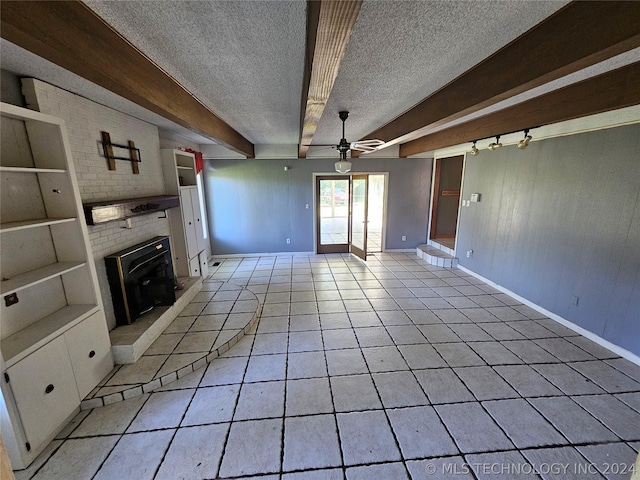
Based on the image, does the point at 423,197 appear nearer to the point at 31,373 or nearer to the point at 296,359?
the point at 296,359

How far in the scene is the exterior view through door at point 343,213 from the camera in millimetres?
5891

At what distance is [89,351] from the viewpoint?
6.63ft

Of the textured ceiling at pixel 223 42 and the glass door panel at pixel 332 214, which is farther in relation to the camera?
the glass door panel at pixel 332 214

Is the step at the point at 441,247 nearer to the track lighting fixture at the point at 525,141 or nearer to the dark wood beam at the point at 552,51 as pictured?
the track lighting fixture at the point at 525,141

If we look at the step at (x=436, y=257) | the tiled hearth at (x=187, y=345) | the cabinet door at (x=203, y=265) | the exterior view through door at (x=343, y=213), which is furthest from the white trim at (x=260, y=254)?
the step at (x=436, y=257)

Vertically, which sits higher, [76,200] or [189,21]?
[189,21]

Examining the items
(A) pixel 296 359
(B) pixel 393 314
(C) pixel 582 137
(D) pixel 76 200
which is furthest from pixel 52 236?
(C) pixel 582 137

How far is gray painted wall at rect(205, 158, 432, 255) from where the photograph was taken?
5664 millimetres

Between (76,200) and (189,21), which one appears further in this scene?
(76,200)

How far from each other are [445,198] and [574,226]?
355cm

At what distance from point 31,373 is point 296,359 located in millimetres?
1854

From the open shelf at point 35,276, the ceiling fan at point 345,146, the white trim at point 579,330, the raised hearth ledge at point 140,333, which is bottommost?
the white trim at point 579,330

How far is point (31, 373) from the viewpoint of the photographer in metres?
1.59

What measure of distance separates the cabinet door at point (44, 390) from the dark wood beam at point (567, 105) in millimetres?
Answer: 4504
